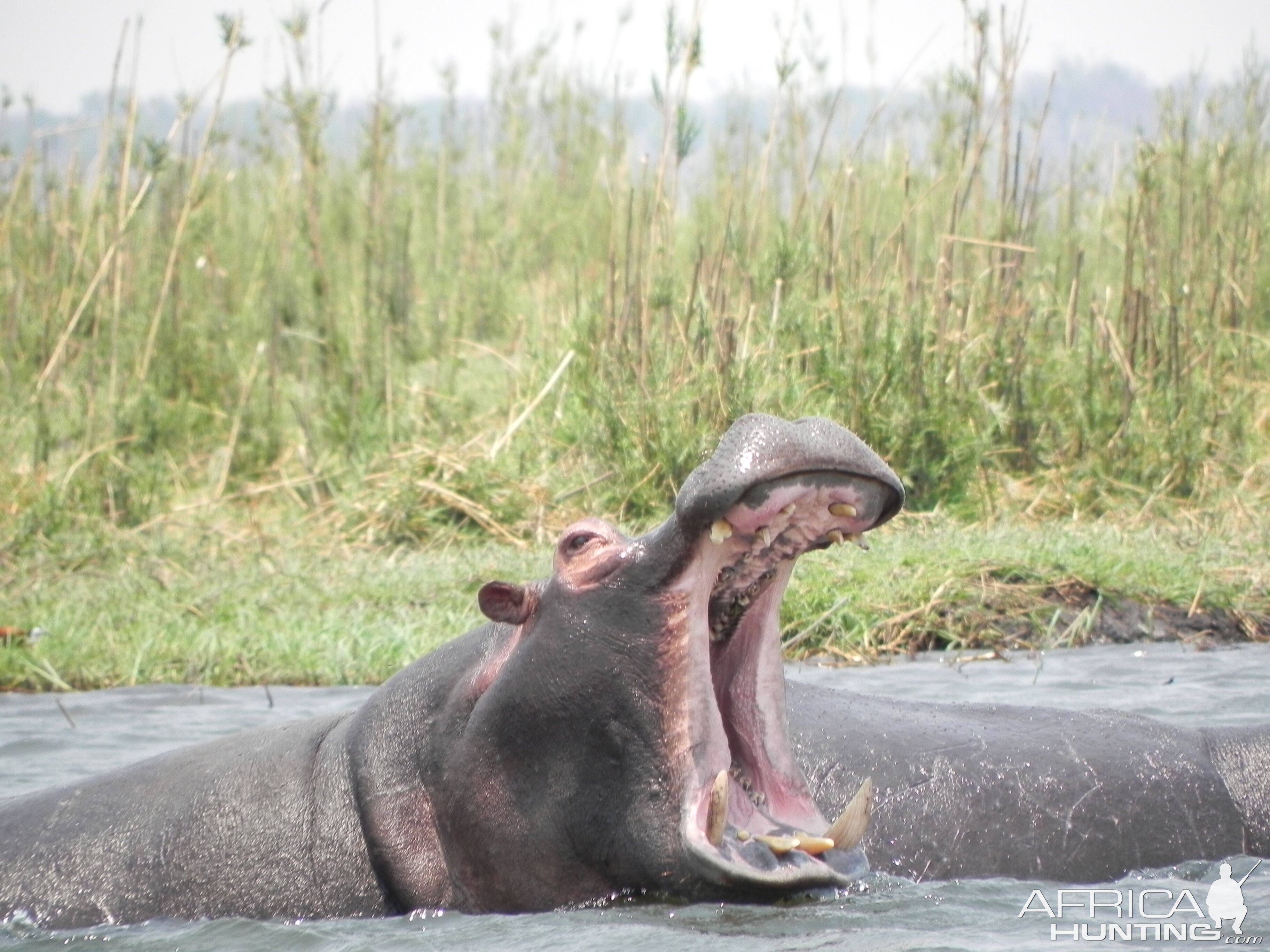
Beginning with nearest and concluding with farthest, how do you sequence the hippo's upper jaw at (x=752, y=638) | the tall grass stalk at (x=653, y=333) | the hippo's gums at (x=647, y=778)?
the hippo's upper jaw at (x=752, y=638)
the hippo's gums at (x=647, y=778)
the tall grass stalk at (x=653, y=333)

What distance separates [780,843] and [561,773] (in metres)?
0.37

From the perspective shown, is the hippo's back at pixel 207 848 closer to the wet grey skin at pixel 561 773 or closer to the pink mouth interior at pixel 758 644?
the wet grey skin at pixel 561 773

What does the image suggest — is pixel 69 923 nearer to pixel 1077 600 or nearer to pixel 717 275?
pixel 1077 600

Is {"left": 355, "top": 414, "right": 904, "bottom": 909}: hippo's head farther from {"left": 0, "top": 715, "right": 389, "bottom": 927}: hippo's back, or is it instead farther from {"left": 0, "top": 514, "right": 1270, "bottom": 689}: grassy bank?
{"left": 0, "top": 514, "right": 1270, "bottom": 689}: grassy bank

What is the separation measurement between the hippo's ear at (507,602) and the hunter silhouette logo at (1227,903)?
115cm

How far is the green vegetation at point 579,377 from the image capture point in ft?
19.0

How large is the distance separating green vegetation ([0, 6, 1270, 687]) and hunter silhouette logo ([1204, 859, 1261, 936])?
7.84 feet

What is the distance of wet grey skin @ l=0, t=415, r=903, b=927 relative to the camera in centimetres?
251

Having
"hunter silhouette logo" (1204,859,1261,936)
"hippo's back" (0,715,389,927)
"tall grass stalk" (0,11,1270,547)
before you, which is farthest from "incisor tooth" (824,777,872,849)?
"tall grass stalk" (0,11,1270,547)

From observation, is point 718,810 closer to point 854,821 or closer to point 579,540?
point 854,821

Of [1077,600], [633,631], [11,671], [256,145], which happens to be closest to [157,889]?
[633,631]

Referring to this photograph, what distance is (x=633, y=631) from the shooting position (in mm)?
2607

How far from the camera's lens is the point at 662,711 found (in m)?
2.58

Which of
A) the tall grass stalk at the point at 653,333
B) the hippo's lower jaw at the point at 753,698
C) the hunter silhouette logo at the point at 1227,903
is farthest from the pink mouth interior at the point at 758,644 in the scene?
the tall grass stalk at the point at 653,333
